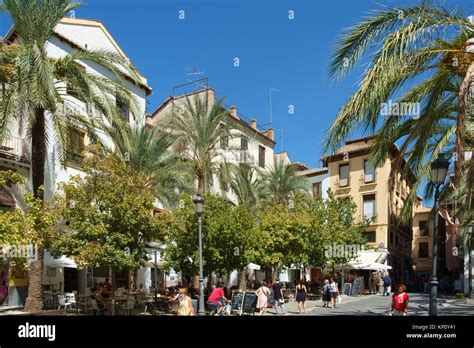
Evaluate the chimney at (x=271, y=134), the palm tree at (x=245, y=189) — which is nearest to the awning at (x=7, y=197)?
the palm tree at (x=245, y=189)

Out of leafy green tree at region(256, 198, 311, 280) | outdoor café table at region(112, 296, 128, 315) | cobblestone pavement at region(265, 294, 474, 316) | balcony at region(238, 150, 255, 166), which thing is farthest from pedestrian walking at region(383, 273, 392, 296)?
outdoor café table at region(112, 296, 128, 315)

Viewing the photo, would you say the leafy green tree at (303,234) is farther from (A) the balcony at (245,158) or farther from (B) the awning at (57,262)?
(B) the awning at (57,262)

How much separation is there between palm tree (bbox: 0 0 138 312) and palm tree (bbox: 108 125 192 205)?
6519mm

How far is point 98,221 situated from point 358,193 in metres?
29.3

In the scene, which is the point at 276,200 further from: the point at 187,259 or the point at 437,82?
the point at 437,82

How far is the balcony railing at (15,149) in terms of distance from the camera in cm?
1988

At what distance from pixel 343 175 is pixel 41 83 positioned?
32.6 m

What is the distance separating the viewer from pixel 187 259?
20766 mm

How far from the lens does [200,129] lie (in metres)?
25.0

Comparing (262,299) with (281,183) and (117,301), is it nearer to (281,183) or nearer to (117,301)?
(117,301)

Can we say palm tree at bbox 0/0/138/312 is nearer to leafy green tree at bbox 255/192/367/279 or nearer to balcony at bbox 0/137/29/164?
balcony at bbox 0/137/29/164

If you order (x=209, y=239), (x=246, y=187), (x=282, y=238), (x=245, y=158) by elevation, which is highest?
(x=245, y=158)

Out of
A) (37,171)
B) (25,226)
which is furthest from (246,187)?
(25,226)
